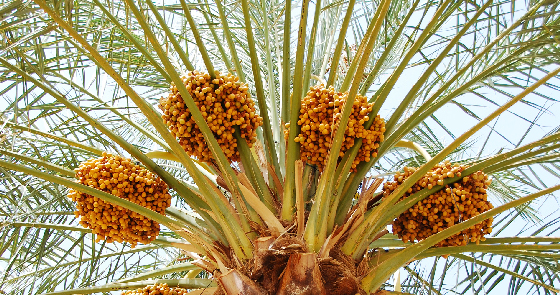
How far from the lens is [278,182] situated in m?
2.48

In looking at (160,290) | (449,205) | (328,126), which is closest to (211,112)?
(328,126)

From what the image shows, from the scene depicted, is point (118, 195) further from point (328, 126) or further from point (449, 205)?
point (449, 205)

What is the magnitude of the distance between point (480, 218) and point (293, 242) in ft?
2.43

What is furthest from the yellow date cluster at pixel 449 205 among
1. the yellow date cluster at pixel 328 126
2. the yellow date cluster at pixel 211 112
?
the yellow date cluster at pixel 211 112

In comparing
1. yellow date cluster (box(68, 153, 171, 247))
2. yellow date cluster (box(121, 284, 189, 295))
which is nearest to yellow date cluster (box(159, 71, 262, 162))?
yellow date cluster (box(68, 153, 171, 247))

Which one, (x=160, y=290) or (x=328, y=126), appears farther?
(x=160, y=290)

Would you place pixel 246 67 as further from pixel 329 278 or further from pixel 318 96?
pixel 329 278

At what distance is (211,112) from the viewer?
2.28m

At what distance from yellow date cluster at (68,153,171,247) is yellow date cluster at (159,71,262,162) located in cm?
26

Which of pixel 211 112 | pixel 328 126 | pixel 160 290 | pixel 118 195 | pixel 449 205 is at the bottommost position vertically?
pixel 160 290

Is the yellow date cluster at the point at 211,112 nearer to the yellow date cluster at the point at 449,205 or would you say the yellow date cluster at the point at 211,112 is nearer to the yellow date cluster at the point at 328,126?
the yellow date cluster at the point at 328,126

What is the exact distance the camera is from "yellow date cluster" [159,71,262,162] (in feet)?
7.37

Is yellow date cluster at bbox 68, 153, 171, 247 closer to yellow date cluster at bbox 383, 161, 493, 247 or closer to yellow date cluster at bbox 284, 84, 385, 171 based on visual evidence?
yellow date cluster at bbox 284, 84, 385, 171

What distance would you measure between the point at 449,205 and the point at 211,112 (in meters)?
1.19
